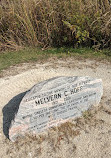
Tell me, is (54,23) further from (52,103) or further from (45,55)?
(52,103)

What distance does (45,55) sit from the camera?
4805 mm

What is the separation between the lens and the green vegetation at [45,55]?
4.58 meters

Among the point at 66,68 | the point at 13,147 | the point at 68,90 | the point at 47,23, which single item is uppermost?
the point at 47,23

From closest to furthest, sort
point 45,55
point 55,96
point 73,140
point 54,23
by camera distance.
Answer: point 55,96 < point 73,140 < point 45,55 < point 54,23

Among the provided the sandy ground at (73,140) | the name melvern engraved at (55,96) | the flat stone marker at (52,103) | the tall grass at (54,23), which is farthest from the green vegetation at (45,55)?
the name melvern engraved at (55,96)

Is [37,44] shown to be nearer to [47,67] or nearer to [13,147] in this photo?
[47,67]

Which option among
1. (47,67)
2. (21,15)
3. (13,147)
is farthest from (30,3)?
(13,147)

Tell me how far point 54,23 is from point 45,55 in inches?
33.2

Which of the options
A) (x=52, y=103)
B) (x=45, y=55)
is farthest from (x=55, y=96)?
(x=45, y=55)

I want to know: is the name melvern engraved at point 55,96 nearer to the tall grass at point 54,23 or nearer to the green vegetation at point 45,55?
the green vegetation at point 45,55

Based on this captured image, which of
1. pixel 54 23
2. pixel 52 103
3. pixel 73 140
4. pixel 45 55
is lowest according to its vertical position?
pixel 73 140

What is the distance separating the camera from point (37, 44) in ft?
17.6

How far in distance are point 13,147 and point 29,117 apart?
46 centimetres

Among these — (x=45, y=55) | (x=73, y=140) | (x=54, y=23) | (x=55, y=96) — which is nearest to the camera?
(x=55, y=96)
